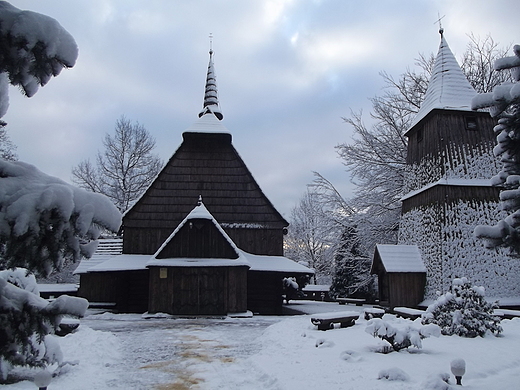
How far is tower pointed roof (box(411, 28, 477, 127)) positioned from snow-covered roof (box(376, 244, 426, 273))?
6.43m

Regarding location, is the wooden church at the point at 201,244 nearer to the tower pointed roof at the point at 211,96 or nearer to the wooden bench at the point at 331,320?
the tower pointed roof at the point at 211,96

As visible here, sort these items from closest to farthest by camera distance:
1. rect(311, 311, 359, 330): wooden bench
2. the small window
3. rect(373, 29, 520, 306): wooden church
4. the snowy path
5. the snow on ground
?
1. the snow on ground
2. the snowy path
3. rect(311, 311, 359, 330): wooden bench
4. rect(373, 29, 520, 306): wooden church
5. the small window

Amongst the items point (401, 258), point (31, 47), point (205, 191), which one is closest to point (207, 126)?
point (205, 191)

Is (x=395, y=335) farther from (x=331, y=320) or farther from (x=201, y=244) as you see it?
(x=201, y=244)

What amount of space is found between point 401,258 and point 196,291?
970cm

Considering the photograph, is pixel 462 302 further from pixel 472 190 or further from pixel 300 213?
pixel 300 213

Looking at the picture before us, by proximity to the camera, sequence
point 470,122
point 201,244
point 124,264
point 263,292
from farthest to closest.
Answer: point 470,122, point 263,292, point 124,264, point 201,244

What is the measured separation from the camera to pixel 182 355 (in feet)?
26.8

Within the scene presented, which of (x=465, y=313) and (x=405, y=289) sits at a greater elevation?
(x=465, y=313)

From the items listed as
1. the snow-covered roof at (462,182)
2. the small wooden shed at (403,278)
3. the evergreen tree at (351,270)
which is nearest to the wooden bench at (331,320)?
the small wooden shed at (403,278)

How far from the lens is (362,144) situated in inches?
1030

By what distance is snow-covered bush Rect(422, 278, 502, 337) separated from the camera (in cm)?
1002

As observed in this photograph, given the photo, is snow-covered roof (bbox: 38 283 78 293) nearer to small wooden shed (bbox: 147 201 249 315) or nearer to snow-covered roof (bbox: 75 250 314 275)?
snow-covered roof (bbox: 75 250 314 275)

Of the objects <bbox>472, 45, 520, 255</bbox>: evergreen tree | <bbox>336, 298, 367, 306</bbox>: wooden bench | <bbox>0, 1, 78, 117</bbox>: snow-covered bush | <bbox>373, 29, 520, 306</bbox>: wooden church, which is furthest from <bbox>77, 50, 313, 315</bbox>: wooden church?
<bbox>0, 1, 78, 117</bbox>: snow-covered bush
